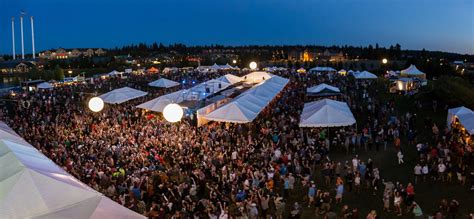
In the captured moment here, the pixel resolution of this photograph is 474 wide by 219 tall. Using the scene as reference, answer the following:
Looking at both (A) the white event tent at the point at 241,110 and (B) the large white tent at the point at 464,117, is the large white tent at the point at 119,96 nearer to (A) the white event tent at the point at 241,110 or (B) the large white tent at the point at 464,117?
(A) the white event tent at the point at 241,110

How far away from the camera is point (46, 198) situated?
6754 millimetres

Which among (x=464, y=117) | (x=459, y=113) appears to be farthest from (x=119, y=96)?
(x=464, y=117)

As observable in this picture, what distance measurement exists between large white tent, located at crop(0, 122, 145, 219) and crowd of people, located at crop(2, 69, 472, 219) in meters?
2.61

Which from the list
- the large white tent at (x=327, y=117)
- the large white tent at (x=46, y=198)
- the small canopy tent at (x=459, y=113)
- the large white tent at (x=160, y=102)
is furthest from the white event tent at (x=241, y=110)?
the large white tent at (x=46, y=198)

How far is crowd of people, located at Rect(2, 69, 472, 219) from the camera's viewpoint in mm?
10445

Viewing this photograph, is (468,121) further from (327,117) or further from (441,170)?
(327,117)

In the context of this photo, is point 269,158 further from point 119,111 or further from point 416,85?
point 416,85

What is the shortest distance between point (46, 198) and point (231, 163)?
705 cm

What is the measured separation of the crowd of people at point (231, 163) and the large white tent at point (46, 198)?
2611 mm

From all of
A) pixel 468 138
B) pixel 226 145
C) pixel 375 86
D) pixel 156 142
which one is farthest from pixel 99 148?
pixel 375 86

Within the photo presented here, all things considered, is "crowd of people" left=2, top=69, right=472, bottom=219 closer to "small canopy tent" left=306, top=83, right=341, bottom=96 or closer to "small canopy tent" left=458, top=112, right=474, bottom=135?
"small canopy tent" left=458, top=112, right=474, bottom=135

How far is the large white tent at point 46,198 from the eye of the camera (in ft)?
21.0

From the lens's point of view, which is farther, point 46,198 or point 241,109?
point 241,109

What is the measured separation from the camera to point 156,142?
15445 mm
